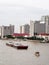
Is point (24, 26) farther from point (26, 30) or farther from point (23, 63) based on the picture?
A: point (23, 63)

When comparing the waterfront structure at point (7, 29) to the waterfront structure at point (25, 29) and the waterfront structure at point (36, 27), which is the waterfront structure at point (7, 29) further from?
the waterfront structure at point (36, 27)

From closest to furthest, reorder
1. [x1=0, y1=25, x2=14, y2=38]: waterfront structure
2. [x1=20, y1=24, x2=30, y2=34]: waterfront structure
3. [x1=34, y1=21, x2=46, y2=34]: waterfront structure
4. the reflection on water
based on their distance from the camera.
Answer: the reflection on water < [x1=34, y1=21, x2=46, y2=34]: waterfront structure < [x1=20, y1=24, x2=30, y2=34]: waterfront structure < [x1=0, y1=25, x2=14, y2=38]: waterfront structure

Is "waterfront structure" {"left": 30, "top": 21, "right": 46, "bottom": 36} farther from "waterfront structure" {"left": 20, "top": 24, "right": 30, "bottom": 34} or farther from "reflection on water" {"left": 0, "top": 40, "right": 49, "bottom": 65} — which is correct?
"reflection on water" {"left": 0, "top": 40, "right": 49, "bottom": 65}

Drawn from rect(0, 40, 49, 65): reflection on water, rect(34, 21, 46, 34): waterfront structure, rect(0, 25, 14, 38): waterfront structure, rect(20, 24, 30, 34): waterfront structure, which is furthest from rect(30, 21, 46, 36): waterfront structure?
rect(0, 40, 49, 65): reflection on water

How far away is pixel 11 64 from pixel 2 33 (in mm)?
45789

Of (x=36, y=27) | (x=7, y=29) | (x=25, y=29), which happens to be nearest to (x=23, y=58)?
(x=36, y=27)

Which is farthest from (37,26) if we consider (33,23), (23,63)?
(23,63)

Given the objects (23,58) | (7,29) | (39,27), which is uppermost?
(23,58)

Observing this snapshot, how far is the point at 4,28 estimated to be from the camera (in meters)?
56.1

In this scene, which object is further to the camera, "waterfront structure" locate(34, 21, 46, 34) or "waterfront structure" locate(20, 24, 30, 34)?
"waterfront structure" locate(20, 24, 30, 34)

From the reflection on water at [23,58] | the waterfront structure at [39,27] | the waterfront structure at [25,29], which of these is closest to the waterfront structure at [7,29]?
the waterfront structure at [25,29]

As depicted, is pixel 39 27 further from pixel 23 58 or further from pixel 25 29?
pixel 23 58

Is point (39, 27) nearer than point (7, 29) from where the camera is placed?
Yes

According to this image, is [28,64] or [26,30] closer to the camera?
[28,64]
